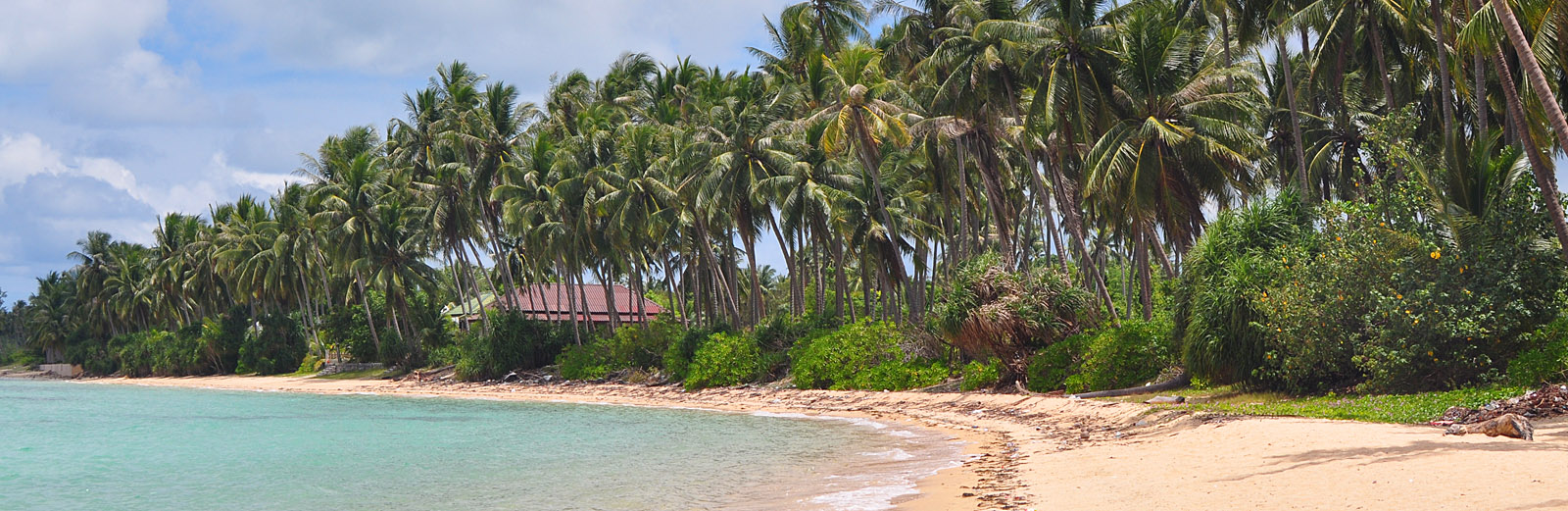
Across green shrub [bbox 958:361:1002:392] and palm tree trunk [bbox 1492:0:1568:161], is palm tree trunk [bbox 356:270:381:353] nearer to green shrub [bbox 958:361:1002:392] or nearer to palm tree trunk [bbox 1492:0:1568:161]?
green shrub [bbox 958:361:1002:392]

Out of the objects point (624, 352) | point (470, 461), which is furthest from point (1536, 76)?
point (624, 352)

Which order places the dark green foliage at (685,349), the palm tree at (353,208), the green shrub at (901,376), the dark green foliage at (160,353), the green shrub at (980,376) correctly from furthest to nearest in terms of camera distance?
the dark green foliage at (160,353)
the palm tree at (353,208)
the dark green foliage at (685,349)
the green shrub at (901,376)
the green shrub at (980,376)

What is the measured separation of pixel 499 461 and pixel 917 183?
20598 mm

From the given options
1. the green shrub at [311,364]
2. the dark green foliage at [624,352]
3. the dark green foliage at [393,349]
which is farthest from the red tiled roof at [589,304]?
the dark green foliage at [624,352]

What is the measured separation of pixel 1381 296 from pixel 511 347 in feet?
112

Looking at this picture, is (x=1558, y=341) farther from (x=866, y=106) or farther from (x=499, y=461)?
(x=866, y=106)

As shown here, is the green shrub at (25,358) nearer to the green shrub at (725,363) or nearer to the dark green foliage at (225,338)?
the dark green foliage at (225,338)

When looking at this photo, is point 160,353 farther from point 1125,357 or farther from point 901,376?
point 1125,357

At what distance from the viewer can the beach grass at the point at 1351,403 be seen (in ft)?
41.6

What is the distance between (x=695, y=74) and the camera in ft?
155

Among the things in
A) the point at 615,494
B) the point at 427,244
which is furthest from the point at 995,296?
the point at 427,244

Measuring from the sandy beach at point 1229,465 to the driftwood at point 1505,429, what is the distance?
0.32ft

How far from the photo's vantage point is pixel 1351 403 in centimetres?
1461

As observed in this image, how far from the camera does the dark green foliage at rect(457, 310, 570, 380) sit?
4350cm
